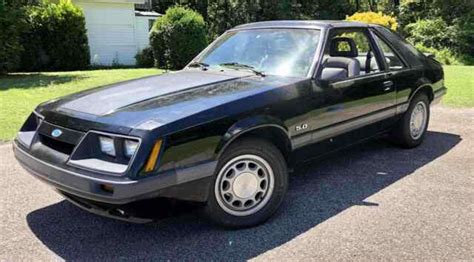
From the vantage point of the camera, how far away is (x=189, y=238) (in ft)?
11.6

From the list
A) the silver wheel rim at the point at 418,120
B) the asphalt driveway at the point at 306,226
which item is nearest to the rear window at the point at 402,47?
the silver wheel rim at the point at 418,120

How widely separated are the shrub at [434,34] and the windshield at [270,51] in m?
18.3

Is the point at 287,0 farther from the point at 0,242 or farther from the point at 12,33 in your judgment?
the point at 0,242

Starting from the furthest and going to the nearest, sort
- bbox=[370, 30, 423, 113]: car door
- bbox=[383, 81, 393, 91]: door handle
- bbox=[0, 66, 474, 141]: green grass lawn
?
1. bbox=[0, 66, 474, 141]: green grass lawn
2. bbox=[370, 30, 423, 113]: car door
3. bbox=[383, 81, 393, 91]: door handle

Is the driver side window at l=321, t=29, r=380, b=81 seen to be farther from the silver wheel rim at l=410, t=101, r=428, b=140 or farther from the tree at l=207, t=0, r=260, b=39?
the tree at l=207, t=0, r=260, b=39

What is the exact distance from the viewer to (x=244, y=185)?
3.64 meters

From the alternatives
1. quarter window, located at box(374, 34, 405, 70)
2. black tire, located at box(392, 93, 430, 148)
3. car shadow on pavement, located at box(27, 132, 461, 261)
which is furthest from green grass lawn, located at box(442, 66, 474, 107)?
car shadow on pavement, located at box(27, 132, 461, 261)

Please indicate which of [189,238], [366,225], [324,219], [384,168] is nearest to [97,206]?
[189,238]

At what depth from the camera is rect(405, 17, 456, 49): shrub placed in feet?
67.8

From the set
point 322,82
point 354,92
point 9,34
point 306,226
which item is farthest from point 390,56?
point 9,34

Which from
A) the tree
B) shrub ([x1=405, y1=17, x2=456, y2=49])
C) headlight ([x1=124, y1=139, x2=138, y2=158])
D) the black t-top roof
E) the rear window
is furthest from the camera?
the tree

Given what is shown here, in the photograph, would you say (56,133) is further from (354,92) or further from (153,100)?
(354,92)

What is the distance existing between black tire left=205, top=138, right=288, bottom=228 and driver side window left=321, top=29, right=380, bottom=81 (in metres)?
0.98

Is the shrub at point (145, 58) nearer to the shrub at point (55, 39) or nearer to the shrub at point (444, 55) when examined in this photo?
the shrub at point (55, 39)
